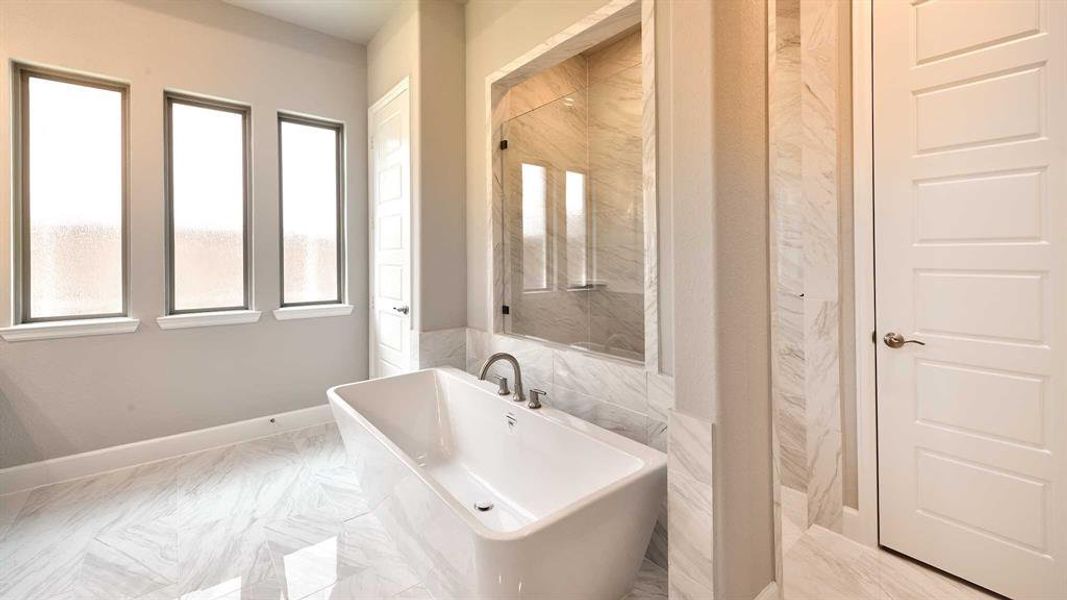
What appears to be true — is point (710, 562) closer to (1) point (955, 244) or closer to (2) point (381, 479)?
(2) point (381, 479)

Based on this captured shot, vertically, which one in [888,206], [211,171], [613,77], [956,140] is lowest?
[888,206]

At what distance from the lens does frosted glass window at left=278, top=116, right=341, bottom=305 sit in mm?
3291

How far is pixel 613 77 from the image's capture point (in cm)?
298

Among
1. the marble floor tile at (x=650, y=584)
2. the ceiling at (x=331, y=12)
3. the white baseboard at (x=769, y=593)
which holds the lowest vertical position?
the marble floor tile at (x=650, y=584)

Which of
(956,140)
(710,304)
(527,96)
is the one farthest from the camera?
(527,96)

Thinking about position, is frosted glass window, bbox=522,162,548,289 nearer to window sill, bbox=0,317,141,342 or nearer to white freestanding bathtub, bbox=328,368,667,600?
white freestanding bathtub, bbox=328,368,667,600

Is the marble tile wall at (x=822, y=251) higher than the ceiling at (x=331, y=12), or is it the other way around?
the ceiling at (x=331, y=12)

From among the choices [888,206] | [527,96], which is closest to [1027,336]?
[888,206]

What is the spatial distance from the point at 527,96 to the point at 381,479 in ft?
7.66

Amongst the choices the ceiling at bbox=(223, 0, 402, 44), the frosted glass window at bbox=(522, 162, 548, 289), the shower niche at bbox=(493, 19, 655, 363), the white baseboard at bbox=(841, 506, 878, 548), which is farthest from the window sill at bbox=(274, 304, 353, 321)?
the white baseboard at bbox=(841, 506, 878, 548)

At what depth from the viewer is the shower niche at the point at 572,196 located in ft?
8.77

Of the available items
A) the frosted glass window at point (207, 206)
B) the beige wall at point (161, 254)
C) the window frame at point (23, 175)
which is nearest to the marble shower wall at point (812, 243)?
the beige wall at point (161, 254)

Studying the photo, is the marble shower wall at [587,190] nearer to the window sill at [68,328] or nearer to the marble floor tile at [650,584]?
the marble floor tile at [650,584]

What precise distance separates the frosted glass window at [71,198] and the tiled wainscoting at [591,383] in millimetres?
1967
